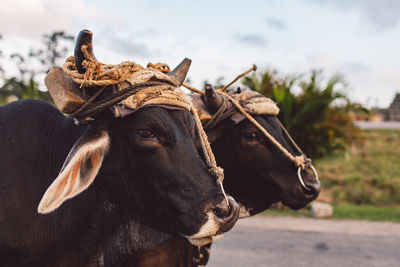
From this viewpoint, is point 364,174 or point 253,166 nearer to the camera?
point 253,166

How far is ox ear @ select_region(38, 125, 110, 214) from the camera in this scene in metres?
1.84

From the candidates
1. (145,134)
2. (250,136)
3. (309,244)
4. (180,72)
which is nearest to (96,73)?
(145,134)

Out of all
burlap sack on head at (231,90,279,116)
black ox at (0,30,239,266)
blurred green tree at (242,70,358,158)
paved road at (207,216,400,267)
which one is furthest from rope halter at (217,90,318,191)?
blurred green tree at (242,70,358,158)

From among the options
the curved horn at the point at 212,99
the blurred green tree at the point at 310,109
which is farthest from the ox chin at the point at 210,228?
the blurred green tree at the point at 310,109

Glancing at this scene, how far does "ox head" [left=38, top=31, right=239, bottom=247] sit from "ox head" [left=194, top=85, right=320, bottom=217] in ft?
3.87

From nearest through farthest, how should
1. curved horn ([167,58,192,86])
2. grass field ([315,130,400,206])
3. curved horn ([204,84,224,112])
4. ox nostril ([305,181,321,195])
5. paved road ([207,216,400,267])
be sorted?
curved horn ([167,58,192,86])
ox nostril ([305,181,321,195])
curved horn ([204,84,224,112])
paved road ([207,216,400,267])
grass field ([315,130,400,206])

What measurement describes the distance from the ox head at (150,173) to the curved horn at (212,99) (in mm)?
1158

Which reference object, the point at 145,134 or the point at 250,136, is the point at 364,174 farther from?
the point at 145,134

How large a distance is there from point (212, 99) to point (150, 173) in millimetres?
1390

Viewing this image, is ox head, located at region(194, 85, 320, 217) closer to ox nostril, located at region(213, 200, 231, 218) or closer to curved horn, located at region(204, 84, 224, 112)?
curved horn, located at region(204, 84, 224, 112)

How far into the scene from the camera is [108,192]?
206cm

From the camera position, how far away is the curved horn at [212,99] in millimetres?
3256

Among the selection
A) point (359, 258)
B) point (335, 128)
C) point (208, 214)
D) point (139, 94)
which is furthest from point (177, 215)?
point (335, 128)

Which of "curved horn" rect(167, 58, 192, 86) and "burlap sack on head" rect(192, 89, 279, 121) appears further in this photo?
"burlap sack on head" rect(192, 89, 279, 121)
